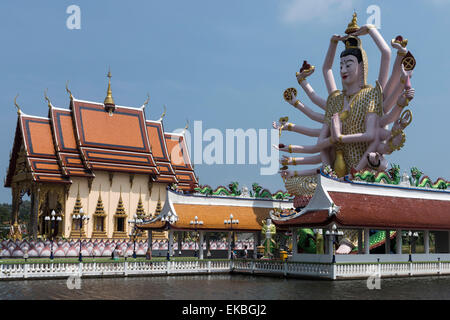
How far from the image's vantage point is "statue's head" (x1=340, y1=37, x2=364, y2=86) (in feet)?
115

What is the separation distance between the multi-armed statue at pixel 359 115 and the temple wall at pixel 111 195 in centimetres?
2007

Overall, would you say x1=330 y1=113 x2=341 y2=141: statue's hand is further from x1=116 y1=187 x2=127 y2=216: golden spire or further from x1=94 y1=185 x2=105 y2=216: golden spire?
x1=94 y1=185 x2=105 y2=216: golden spire

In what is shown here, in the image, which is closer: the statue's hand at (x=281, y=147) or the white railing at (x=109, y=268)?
the white railing at (x=109, y=268)

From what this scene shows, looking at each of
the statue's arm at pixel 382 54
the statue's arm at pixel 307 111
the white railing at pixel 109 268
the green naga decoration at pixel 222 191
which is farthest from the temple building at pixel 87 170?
the statue's arm at pixel 382 54

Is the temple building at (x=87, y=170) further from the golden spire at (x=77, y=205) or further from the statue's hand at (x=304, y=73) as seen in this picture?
the statue's hand at (x=304, y=73)

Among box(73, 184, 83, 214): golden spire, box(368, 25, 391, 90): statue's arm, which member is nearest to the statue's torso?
box(368, 25, 391, 90): statue's arm

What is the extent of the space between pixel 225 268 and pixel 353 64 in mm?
14903

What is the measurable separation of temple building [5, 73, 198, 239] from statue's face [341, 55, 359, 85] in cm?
2404

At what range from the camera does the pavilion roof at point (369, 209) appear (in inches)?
1006

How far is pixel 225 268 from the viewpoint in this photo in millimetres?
29891

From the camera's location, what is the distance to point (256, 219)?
34.3m

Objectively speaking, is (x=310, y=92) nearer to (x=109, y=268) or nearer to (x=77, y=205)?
(x=109, y=268)

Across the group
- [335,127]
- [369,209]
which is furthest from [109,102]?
[369,209]

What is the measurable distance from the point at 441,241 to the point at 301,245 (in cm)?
829
